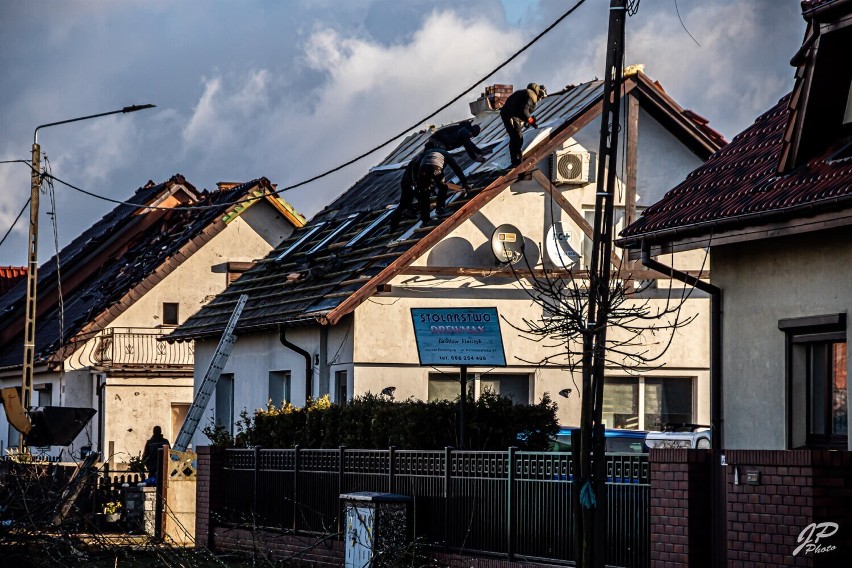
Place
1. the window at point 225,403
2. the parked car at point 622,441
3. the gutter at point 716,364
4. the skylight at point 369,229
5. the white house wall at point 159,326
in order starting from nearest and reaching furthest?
the gutter at point 716,364
the parked car at point 622,441
the skylight at point 369,229
the window at point 225,403
the white house wall at point 159,326

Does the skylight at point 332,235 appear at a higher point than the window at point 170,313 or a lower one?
higher

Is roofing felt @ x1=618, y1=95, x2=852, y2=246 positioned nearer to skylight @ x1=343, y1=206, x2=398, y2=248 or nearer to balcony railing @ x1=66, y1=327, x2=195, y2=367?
skylight @ x1=343, y1=206, x2=398, y2=248

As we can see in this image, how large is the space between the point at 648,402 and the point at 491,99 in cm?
926

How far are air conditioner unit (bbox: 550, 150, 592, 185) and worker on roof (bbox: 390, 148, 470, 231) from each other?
A: 5.12 feet

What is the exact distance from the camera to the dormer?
14.2 metres

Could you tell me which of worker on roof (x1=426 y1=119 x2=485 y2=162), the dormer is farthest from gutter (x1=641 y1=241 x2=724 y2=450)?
worker on roof (x1=426 y1=119 x2=485 y2=162)

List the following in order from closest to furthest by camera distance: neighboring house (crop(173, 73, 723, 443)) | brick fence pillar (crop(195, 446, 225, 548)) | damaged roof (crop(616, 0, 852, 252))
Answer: damaged roof (crop(616, 0, 852, 252)) → brick fence pillar (crop(195, 446, 225, 548)) → neighboring house (crop(173, 73, 723, 443))

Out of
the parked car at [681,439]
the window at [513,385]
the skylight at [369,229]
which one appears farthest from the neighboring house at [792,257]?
the skylight at [369,229]

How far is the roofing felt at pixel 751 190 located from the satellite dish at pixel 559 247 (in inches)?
323

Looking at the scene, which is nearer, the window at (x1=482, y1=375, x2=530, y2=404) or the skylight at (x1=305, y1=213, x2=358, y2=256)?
the window at (x1=482, y1=375, x2=530, y2=404)

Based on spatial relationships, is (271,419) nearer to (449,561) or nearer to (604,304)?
(449,561)

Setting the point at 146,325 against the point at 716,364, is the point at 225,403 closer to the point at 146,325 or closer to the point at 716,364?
the point at 146,325

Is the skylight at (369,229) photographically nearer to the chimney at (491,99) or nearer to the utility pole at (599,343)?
the chimney at (491,99)

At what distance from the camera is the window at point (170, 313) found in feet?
139
